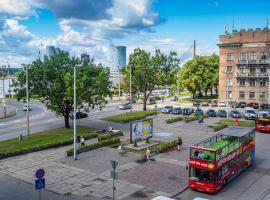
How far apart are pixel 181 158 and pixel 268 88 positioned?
178 ft

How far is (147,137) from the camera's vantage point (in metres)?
39.1

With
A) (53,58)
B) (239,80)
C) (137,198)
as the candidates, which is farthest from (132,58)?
(137,198)

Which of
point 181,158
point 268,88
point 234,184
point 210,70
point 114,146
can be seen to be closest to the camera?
point 234,184

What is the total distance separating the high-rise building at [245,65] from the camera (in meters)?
78.9

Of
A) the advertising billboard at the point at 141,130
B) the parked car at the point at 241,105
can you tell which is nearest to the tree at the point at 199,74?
the parked car at the point at 241,105

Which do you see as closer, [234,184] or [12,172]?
[234,184]

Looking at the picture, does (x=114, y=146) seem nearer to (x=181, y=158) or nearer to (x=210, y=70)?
(x=181, y=158)

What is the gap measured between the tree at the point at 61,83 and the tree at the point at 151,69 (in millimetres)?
21329

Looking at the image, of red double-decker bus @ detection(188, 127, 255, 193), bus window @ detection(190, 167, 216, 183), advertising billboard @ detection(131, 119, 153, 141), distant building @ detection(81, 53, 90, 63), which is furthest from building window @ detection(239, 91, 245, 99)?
bus window @ detection(190, 167, 216, 183)

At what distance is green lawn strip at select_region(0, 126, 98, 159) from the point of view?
34281mm

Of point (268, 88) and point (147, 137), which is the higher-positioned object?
point (268, 88)

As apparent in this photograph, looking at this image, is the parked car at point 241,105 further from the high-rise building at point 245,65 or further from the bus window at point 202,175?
the bus window at point 202,175

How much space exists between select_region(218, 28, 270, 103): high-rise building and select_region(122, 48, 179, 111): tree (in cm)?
1710

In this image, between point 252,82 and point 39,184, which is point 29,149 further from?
point 252,82
